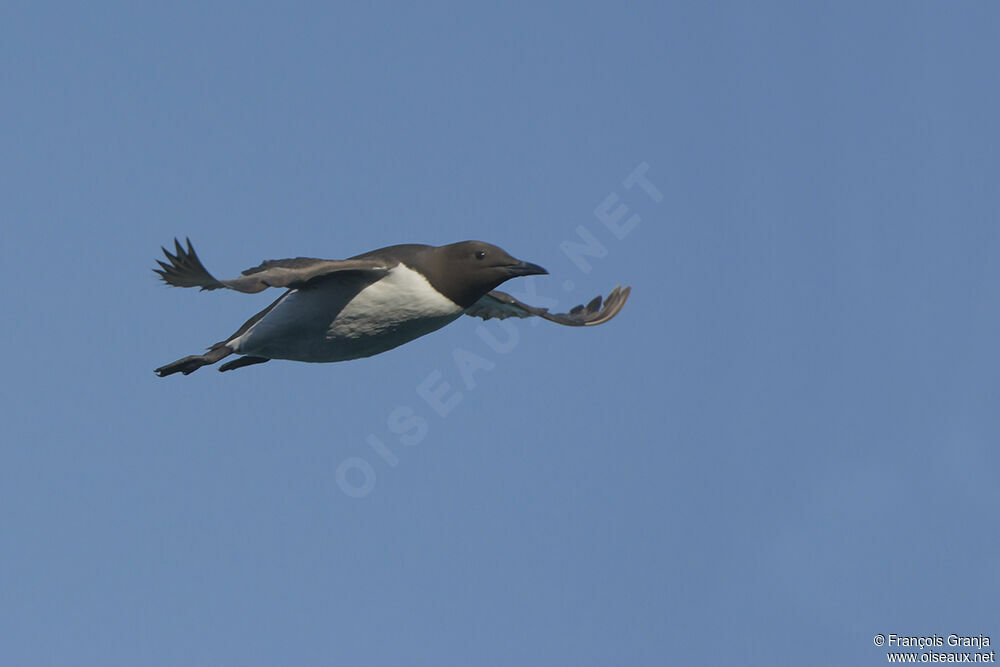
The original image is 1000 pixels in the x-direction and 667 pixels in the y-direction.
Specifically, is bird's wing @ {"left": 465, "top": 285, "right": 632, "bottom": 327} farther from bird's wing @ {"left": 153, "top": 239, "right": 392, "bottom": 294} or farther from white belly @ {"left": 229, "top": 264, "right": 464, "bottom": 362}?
bird's wing @ {"left": 153, "top": 239, "right": 392, "bottom": 294}

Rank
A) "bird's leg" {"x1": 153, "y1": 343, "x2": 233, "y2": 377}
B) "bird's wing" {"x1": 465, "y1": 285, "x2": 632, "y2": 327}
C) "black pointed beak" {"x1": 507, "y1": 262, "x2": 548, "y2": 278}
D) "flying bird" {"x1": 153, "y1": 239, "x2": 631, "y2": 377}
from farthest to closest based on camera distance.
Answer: "bird's wing" {"x1": 465, "y1": 285, "x2": 632, "y2": 327}
"bird's leg" {"x1": 153, "y1": 343, "x2": 233, "y2": 377}
"flying bird" {"x1": 153, "y1": 239, "x2": 631, "y2": 377}
"black pointed beak" {"x1": 507, "y1": 262, "x2": 548, "y2": 278}

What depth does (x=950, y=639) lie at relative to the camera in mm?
15914

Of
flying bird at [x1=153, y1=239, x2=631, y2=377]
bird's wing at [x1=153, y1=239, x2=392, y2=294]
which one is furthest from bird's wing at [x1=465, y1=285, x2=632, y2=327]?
bird's wing at [x1=153, y1=239, x2=392, y2=294]

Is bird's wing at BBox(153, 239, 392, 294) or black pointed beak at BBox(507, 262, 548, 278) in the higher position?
bird's wing at BBox(153, 239, 392, 294)

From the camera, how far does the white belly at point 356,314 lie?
14445 millimetres

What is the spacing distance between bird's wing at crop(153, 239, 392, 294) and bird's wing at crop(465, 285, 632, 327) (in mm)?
2767

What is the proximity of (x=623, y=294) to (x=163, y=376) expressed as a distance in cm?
669

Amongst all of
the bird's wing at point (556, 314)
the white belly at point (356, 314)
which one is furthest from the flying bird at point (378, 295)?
the bird's wing at point (556, 314)

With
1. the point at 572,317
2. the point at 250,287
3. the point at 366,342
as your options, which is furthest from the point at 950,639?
the point at 250,287

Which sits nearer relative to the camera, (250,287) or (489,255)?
(250,287)

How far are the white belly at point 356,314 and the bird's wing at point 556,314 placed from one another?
6.61 ft

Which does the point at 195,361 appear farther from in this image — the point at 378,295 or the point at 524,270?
the point at 524,270

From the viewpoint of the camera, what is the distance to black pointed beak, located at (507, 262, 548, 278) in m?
14.2

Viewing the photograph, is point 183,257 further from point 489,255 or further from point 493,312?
point 493,312
